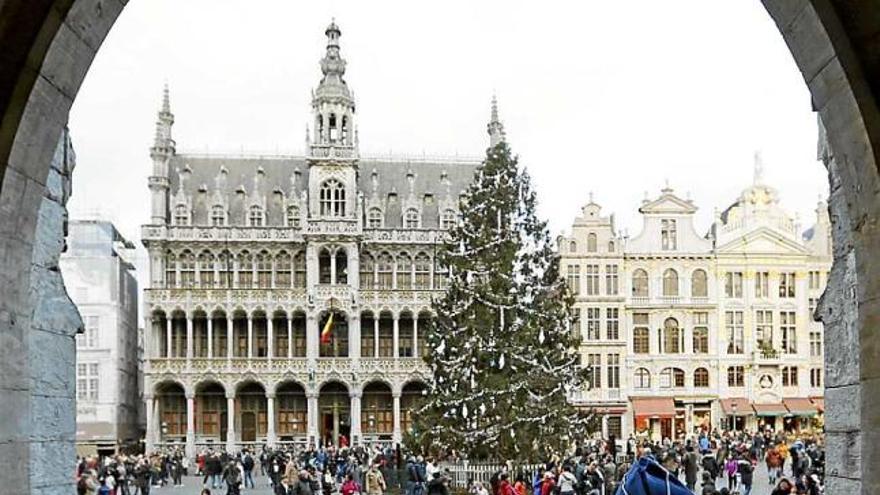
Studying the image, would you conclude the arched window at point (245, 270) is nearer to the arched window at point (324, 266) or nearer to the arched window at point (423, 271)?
the arched window at point (324, 266)

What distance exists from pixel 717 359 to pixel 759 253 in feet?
18.6

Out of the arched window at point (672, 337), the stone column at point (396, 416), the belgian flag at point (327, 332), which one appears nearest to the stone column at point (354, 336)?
the belgian flag at point (327, 332)

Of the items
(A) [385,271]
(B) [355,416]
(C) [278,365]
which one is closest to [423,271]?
(A) [385,271]

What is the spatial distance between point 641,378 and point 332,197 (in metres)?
17.8

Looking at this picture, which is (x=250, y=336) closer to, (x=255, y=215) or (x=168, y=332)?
(x=168, y=332)

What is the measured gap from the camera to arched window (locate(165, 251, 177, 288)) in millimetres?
54250

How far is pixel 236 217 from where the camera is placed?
56406 millimetres

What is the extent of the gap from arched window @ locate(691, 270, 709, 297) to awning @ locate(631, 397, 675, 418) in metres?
5.39

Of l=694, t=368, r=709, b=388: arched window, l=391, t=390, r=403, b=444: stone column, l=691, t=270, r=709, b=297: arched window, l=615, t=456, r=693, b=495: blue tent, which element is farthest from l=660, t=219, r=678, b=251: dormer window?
l=615, t=456, r=693, b=495: blue tent

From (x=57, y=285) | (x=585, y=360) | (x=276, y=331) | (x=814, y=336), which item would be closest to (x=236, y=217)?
(x=276, y=331)

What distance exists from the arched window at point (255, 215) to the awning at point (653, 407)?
20.7 meters

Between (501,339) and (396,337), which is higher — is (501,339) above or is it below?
below

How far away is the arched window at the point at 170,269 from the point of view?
54.2m

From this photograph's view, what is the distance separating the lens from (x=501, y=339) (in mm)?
26938
